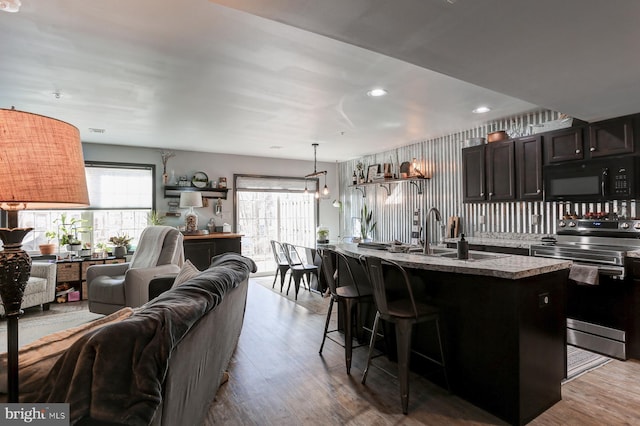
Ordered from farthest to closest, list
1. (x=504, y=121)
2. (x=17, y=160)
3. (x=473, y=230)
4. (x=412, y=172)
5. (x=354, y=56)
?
1. (x=412, y=172)
2. (x=473, y=230)
3. (x=504, y=121)
4. (x=354, y=56)
5. (x=17, y=160)

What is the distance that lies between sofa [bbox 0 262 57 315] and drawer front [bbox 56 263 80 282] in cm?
43

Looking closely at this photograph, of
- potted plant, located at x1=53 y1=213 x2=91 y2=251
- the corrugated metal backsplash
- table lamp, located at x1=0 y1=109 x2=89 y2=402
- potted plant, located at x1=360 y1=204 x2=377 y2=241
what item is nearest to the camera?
table lamp, located at x1=0 y1=109 x2=89 y2=402

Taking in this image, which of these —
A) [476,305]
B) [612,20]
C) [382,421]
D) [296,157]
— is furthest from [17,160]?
[296,157]

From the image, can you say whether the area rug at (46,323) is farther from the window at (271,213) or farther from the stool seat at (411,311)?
the stool seat at (411,311)

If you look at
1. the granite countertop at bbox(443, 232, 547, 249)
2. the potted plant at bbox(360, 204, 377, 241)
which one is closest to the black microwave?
the granite countertop at bbox(443, 232, 547, 249)

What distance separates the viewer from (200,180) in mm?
6703

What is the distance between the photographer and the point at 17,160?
40.1 inches

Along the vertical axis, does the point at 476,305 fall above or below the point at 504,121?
below

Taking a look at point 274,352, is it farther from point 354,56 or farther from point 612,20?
point 612,20

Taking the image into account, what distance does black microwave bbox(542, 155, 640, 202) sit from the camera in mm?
3314

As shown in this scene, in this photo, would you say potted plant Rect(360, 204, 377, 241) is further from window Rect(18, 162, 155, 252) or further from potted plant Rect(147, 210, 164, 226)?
window Rect(18, 162, 155, 252)

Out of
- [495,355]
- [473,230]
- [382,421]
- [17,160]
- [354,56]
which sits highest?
[354,56]

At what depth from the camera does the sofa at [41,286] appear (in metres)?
4.38

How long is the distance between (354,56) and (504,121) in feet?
9.56
